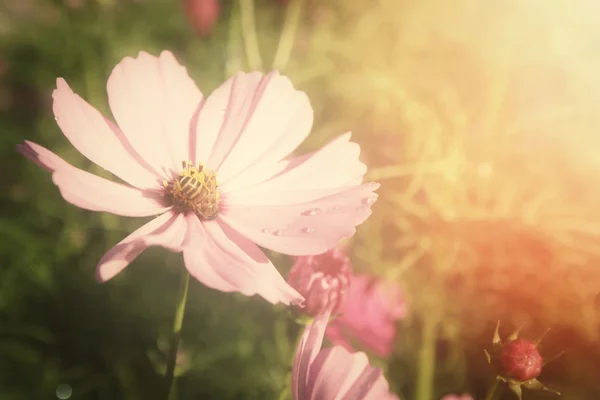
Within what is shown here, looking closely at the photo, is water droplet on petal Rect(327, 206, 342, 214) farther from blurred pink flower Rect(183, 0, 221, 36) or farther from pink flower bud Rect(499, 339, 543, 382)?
blurred pink flower Rect(183, 0, 221, 36)

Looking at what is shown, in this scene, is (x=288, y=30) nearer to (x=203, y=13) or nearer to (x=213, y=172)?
(x=203, y=13)

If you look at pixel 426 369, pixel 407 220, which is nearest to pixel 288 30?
pixel 407 220

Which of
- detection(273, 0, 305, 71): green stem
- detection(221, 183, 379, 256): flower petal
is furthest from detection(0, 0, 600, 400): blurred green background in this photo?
detection(221, 183, 379, 256): flower petal

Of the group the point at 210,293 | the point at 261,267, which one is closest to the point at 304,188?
the point at 261,267

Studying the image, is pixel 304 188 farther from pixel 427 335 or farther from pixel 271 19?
pixel 271 19

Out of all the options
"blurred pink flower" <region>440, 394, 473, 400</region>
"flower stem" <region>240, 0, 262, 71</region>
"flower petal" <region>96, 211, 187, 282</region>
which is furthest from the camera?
"flower stem" <region>240, 0, 262, 71</region>

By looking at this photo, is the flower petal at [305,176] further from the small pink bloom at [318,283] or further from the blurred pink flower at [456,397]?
the blurred pink flower at [456,397]

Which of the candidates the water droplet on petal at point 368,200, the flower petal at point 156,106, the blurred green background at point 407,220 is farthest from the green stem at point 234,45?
the water droplet on petal at point 368,200
